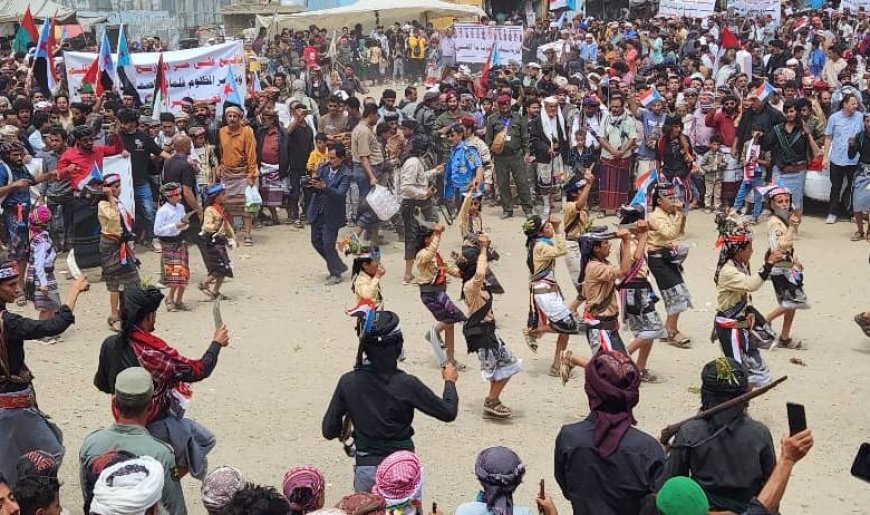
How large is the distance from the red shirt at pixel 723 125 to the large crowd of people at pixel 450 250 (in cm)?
3

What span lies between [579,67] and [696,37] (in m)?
3.89

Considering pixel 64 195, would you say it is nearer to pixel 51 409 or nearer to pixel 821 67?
pixel 51 409

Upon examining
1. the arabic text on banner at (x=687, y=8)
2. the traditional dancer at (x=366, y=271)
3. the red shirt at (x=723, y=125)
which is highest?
the arabic text on banner at (x=687, y=8)

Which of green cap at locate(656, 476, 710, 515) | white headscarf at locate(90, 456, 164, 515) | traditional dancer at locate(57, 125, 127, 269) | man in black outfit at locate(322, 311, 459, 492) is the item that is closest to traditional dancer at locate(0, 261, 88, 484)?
man in black outfit at locate(322, 311, 459, 492)

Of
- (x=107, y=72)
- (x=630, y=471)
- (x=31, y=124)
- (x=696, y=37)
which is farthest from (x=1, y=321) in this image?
(x=696, y=37)

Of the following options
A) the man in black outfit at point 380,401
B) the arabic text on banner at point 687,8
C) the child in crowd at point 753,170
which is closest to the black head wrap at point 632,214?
the man in black outfit at point 380,401

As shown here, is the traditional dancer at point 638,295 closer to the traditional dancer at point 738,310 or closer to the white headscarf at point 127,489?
the traditional dancer at point 738,310

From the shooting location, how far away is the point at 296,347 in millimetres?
11078

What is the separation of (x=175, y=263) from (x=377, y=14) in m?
22.3

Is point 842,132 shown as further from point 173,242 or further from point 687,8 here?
point 687,8

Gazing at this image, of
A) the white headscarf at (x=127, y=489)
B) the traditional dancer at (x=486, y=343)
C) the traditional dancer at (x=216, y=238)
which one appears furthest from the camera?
the traditional dancer at (x=216, y=238)

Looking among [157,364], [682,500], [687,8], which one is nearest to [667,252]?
[157,364]

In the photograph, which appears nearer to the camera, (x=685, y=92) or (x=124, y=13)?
(x=685, y=92)

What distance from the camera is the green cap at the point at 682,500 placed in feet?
13.8
